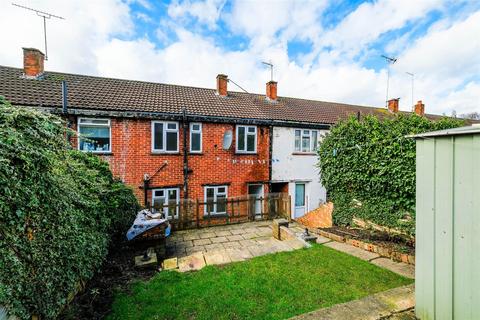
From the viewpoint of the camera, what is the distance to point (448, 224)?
2320mm

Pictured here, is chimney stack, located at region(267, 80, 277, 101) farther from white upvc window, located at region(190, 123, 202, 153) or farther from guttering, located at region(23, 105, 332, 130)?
white upvc window, located at region(190, 123, 202, 153)

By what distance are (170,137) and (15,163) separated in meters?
8.34

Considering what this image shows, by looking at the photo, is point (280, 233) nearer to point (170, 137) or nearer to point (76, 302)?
point (76, 302)

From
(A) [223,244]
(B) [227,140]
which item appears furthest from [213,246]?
(B) [227,140]

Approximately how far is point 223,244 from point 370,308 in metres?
4.81

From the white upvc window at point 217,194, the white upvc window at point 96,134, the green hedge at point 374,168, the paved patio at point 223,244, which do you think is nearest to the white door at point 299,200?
the paved patio at point 223,244

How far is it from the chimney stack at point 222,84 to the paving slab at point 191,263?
35.2 feet

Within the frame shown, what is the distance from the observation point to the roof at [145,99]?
965 cm

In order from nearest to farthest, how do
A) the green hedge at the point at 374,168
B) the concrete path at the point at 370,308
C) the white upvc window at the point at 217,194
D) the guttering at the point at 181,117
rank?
the concrete path at the point at 370,308 → the green hedge at the point at 374,168 → the guttering at the point at 181,117 → the white upvc window at the point at 217,194

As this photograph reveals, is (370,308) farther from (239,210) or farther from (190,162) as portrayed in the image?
(190,162)

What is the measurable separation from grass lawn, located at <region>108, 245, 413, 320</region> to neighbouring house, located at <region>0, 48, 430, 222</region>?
4.69 metres

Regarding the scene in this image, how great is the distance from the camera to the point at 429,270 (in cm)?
252

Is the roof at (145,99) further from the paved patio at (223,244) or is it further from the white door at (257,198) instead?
the paved patio at (223,244)

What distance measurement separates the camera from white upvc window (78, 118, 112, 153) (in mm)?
9492
